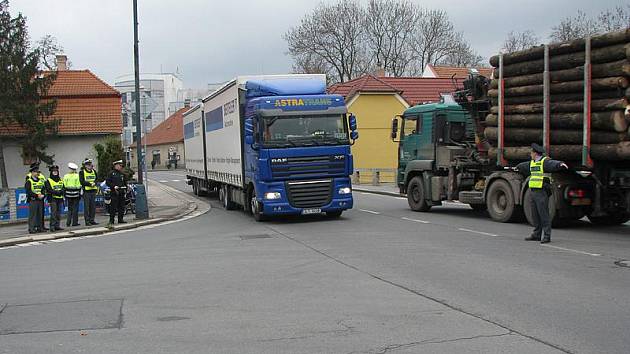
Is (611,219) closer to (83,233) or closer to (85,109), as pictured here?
(83,233)

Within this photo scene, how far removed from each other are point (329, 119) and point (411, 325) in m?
10.3

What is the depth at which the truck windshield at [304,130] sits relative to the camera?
15898mm

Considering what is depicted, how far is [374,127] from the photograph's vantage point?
43438 millimetres

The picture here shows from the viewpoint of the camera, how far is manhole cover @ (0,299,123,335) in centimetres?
674

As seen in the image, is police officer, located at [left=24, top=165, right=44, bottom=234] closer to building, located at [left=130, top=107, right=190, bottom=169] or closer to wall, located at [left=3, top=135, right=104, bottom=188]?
wall, located at [left=3, top=135, right=104, bottom=188]

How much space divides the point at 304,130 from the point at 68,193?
261 inches

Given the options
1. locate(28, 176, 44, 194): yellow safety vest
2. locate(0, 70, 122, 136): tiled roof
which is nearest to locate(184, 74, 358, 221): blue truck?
locate(28, 176, 44, 194): yellow safety vest

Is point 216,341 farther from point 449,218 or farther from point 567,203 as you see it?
point 449,218

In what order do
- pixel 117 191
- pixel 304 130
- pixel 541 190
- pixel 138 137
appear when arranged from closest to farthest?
pixel 541 190
pixel 304 130
pixel 117 191
pixel 138 137

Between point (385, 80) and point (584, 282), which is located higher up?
point (385, 80)

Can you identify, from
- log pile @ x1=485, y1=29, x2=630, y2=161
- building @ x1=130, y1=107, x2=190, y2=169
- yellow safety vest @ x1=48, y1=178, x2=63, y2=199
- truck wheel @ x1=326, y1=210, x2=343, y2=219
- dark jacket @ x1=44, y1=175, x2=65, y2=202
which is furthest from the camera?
building @ x1=130, y1=107, x2=190, y2=169

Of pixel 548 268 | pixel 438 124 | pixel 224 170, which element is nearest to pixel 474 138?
pixel 438 124

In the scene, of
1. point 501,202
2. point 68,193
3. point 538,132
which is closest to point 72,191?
point 68,193

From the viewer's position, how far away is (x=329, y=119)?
1636 cm
